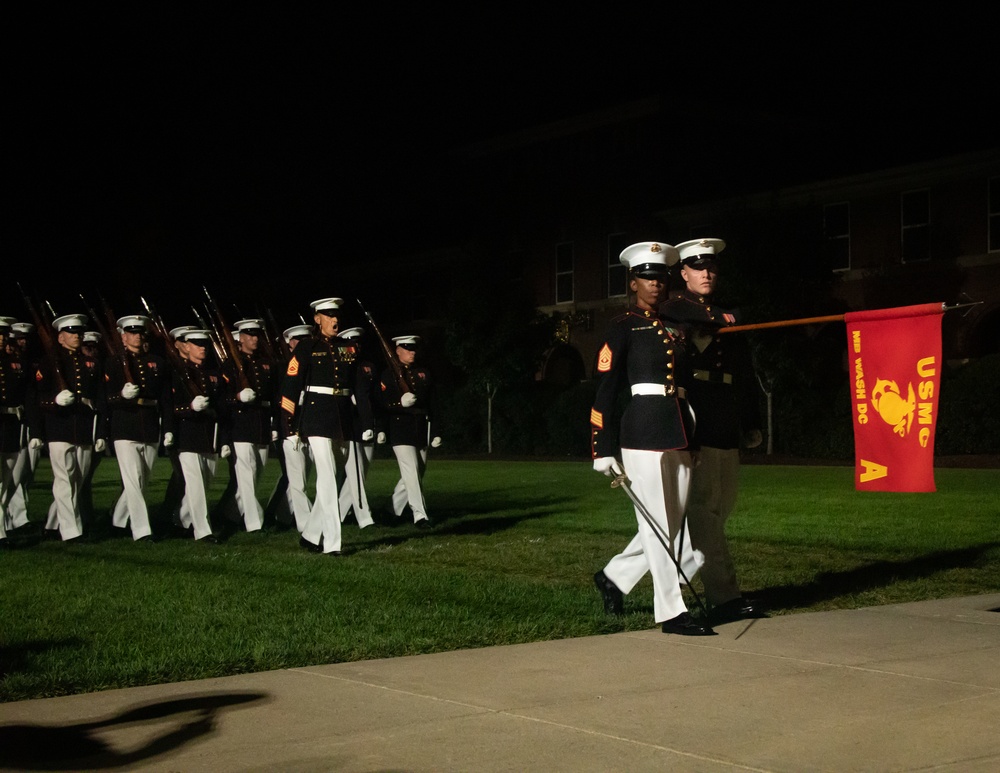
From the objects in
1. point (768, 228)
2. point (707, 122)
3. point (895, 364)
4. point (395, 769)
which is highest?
point (707, 122)

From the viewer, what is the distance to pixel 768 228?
3225 centimetres

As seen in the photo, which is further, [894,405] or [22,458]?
[22,458]

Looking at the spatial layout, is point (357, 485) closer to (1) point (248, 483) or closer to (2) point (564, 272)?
(1) point (248, 483)

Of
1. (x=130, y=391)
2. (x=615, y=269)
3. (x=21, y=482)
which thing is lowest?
(x=21, y=482)

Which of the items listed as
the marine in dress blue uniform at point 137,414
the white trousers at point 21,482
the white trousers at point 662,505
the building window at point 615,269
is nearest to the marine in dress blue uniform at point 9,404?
the white trousers at point 21,482

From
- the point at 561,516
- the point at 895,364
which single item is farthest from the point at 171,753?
the point at 561,516

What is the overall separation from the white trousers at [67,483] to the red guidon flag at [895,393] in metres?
8.55

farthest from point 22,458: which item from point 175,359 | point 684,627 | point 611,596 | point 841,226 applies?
point 841,226

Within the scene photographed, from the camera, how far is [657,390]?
25.2ft

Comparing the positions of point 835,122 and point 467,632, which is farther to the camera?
point 835,122

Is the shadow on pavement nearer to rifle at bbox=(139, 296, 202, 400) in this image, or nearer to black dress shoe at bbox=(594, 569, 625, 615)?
black dress shoe at bbox=(594, 569, 625, 615)

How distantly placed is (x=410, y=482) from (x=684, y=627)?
7940 mm

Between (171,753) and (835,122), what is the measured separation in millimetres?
43717

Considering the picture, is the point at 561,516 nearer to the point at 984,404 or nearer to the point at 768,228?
the point at 984,404
